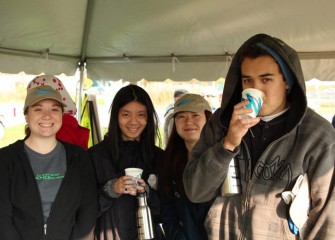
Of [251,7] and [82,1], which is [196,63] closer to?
[251,7]

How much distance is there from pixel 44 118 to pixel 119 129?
0.53m

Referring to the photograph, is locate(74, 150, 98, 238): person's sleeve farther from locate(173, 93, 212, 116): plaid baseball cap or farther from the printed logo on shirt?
locate(173, 93, 212, 116): plaid baseball cap

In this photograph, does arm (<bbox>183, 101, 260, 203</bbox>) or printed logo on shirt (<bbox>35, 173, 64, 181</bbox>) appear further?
printed logo on shirt (<bbox>35, 173, 64, 181</bbox>)

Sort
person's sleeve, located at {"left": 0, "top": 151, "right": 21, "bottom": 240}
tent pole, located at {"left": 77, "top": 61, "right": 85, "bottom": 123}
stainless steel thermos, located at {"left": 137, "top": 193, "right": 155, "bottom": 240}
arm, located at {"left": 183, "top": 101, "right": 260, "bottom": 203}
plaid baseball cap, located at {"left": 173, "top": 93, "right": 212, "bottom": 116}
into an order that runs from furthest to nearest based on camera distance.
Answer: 1. tent pole, located at {"left": 77, "top": 61, "right": 85, "bottom": 123}
2. plaid baseball cap, located at {"left": 173, "top": 93, "right": 212, "bottom": 116}
3. stainless steel thermos, located at {"left": 137, "top": 193, "right": 155, "bottom": 240}
4. person's sleeve, located at {"left": 0, "top": 151, "right": 21, "bottom": 240}
5. arm, located at {"left": 183, "top": 101, "right": 260, "bottom": 203}

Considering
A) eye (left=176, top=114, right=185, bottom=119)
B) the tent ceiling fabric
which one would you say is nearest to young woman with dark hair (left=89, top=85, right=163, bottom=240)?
eye (left=176, top=114, right=185, bottom=119)

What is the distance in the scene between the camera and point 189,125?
2287 mm

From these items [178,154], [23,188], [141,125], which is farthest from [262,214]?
[23,188]

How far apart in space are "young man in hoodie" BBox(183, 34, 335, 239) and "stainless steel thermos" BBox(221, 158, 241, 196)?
18 millimetres

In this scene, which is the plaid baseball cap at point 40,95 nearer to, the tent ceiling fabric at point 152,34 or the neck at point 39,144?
the neck at point 39,144

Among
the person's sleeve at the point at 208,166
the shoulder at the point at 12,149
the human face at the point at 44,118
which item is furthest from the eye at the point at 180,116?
the shoulder at the point at 12,149

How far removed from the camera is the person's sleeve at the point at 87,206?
2.12 meters

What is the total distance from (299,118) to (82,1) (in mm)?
2553

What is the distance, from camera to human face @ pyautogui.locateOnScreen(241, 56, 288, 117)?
1.46 meters

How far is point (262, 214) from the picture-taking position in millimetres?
1388
